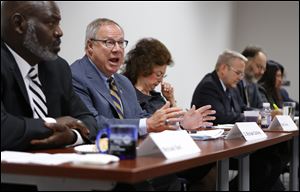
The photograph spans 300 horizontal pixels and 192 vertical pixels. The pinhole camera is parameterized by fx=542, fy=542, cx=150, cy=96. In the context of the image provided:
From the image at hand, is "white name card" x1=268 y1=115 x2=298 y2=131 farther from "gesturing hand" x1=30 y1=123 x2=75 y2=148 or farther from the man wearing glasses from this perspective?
"gesturing hand" x1=30 y1=123 x2=75 y2=148

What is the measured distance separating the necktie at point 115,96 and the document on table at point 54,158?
1195 millimetres

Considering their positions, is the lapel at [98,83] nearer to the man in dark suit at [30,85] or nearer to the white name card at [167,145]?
the man in dark suit at [30,85]

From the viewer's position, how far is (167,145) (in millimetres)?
1794

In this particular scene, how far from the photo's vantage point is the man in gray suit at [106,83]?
9.36ft

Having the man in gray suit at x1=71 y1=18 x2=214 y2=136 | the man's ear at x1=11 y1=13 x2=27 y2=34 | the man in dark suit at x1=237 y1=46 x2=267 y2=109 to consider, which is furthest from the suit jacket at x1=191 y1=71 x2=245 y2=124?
the man's ear at x1=11 y1=13 x2=27 y2=34

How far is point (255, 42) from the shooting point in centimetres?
825

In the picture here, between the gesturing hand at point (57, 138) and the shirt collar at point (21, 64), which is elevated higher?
the shirt collar at point (21, 64)

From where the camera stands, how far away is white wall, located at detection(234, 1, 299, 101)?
26.3 ft

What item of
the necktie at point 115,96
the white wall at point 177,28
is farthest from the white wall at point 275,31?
the necktie at point 115,96

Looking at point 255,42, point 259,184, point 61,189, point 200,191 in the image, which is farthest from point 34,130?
point 255,42

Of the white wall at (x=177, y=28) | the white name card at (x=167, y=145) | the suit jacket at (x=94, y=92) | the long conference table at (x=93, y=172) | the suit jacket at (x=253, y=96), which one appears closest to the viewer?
the long conference table at (x=93, y=172)

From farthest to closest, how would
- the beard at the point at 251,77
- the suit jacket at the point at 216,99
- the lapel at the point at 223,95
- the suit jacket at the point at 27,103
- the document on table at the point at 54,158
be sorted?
the beard at the point at 251,77 < the lapel at the point at 223,95 < the suit jacket at the point at 216,99 < the suit jacket at the point at 27,103 < the document on table at the point at 54,158

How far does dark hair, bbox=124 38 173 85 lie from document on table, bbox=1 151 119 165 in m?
1.93

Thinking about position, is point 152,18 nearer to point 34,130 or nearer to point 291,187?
point 291,187
